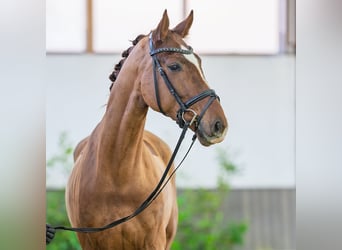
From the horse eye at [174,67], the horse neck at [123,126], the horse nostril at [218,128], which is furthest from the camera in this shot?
the horse neck at [123,126]

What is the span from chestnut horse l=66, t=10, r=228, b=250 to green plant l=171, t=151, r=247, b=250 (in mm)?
56

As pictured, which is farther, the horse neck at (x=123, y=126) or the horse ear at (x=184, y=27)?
the horse neck at (x=123, y=126)

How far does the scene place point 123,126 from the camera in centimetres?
249

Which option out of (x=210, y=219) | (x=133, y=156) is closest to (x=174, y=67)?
(x=133, y=156)

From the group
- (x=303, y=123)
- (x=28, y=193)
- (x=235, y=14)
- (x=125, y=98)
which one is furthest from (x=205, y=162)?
(x=28, y=193)

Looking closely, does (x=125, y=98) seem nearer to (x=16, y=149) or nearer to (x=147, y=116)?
(x=147, y=116)

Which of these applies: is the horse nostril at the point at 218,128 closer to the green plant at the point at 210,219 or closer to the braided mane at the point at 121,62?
the green plant at the point at 210,219

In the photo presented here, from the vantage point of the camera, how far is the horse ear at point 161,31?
2.30 meters

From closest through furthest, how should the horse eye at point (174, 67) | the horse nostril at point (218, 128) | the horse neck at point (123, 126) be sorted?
the horse nostril at point (218, 128) < the horse eye at point (174, 67) < the horse neck at point (123, 126)

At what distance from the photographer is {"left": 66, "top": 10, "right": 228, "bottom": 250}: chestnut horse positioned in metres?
2.35

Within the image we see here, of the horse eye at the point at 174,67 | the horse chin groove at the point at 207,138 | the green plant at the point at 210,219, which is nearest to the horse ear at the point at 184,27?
the horse eye at the point at 174,67

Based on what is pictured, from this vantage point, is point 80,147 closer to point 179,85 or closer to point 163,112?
point 163,112

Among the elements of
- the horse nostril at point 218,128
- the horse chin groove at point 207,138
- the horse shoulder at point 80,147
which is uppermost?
the horse nostril at point 218,128

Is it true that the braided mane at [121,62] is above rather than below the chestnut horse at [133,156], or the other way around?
above
